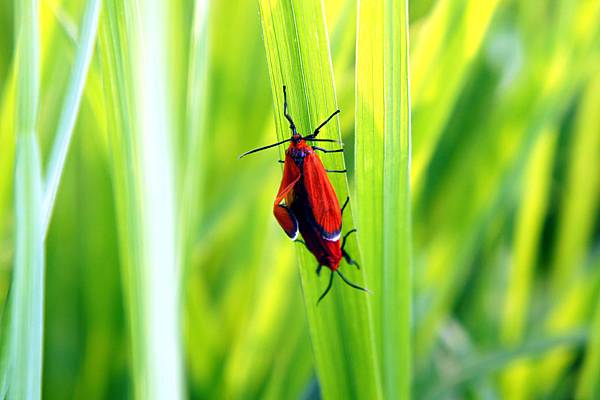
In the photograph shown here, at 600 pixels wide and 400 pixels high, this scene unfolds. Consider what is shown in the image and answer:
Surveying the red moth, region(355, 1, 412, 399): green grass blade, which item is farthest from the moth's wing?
region(355, 1, 412, 399): green grass blade

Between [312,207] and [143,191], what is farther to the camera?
[312,207]

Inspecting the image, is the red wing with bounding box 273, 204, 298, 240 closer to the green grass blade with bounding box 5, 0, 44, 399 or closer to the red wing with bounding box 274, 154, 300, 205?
the red wing with bounding box 274, 154, 300, 205

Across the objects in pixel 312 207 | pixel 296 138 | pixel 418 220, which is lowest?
pixel 418 220

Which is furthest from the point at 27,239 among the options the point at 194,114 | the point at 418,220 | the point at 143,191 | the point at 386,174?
the point at 418,220

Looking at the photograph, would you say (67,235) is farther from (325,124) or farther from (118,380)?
(325,124)

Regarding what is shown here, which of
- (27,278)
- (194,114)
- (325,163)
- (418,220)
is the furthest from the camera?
(418,220)

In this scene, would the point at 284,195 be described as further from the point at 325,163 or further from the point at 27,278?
the point at 27,278

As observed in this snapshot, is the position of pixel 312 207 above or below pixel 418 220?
above
